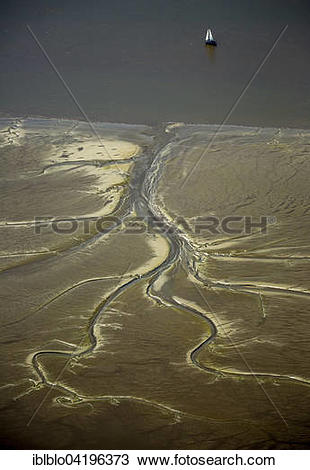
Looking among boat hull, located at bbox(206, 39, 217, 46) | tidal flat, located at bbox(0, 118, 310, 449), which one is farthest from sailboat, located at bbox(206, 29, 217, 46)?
tidal flat, located at bbox(0, 118, 310, 449)

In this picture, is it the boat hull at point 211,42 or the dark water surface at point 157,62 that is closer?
the dark water surface at point 157,62

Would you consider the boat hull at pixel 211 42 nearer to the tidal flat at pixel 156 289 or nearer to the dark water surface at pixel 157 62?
the dark water surface at pixel 157 62

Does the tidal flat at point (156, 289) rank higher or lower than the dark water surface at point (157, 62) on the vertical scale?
lower

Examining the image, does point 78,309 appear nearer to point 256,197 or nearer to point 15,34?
point 256,197

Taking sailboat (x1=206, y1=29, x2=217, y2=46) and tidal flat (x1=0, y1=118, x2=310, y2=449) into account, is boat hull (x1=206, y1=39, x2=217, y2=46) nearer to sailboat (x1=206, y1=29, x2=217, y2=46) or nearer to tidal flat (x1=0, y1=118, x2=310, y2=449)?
sailboat (x1=206, y1=29, x2=217, y2=46)

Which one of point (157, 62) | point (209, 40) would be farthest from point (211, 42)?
point (157, 62)

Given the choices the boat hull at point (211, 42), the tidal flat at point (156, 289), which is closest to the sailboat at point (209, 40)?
the boat hull at point (211, 42)

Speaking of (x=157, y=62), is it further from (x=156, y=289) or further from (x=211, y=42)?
(x=156, y=289)
